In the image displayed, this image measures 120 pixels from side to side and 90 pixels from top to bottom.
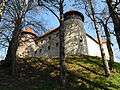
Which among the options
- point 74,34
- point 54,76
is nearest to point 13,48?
point 54,76

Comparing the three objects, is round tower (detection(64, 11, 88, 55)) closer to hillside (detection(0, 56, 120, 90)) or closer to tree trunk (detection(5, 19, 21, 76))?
hillside (detection(0, 56, 120, 90))

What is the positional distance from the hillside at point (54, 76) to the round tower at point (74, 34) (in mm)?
21019

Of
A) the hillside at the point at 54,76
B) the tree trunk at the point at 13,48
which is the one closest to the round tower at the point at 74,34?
the hillside at the point at 54,76

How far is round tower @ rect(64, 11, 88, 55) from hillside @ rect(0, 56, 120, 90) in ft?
69.0

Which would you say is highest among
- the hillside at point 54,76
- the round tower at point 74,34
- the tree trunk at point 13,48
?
the round tower at point 74,34

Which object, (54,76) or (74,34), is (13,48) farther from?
(74,34)

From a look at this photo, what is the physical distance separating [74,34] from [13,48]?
1112 inches

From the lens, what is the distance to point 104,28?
109 feet

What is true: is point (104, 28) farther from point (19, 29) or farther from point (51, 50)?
point (51, 50)

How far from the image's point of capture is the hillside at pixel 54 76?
22.2 meters

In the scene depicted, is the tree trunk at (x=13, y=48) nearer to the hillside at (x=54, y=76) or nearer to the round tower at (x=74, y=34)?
the hillside at (x=54, y=76)

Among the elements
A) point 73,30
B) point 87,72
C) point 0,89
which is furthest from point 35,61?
point 73,30

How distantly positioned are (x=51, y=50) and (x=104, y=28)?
30.4 meters

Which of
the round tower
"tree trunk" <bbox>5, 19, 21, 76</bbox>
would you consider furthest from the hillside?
the round tower
